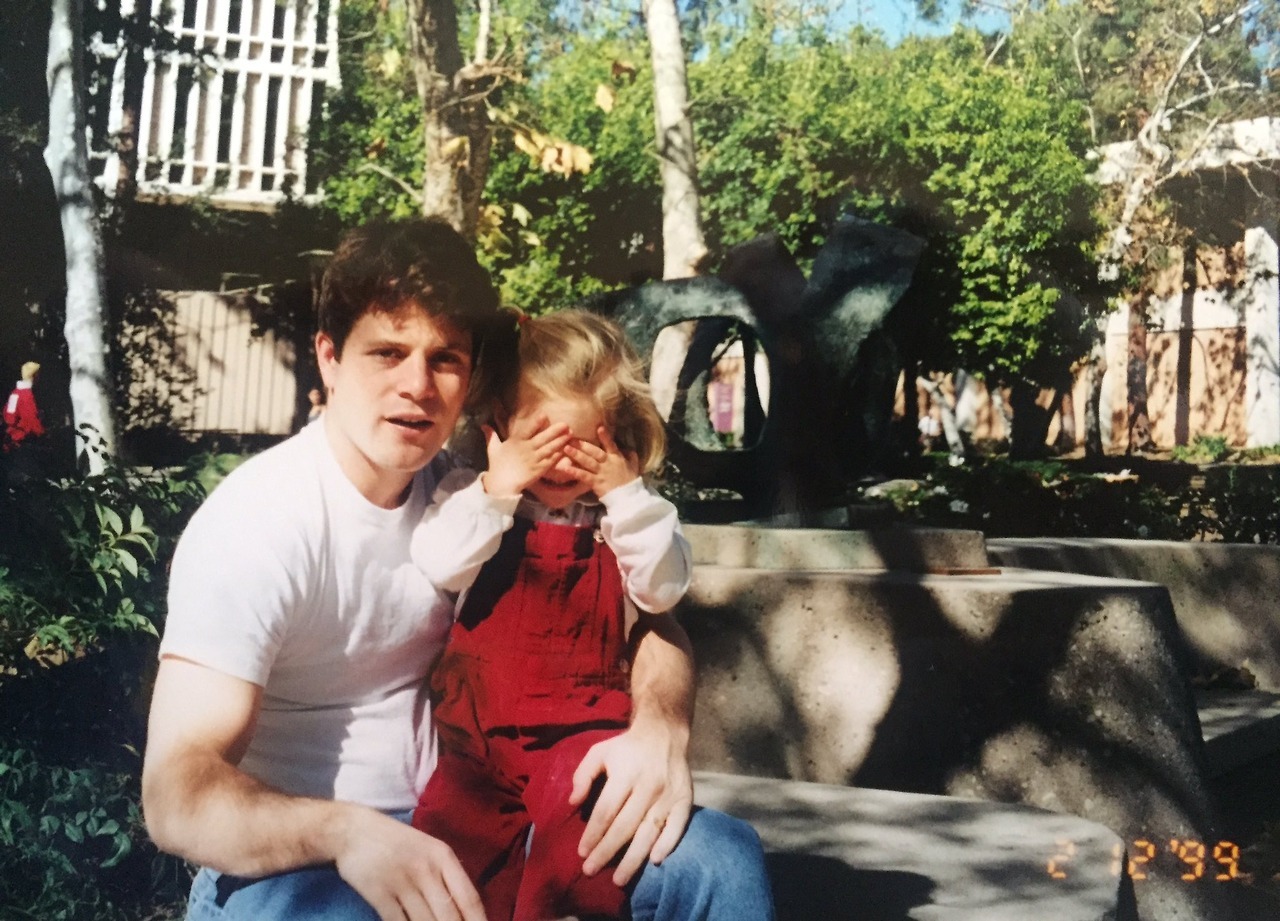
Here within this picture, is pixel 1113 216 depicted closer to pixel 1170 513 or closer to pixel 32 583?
pixel 1170 513

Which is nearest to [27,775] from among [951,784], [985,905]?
[985,905]

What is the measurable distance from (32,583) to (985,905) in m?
1.63

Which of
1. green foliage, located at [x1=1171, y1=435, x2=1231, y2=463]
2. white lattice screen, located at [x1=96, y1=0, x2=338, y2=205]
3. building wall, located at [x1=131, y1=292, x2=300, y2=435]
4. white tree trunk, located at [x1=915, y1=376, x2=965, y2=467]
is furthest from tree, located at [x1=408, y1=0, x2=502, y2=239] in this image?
green foliage, located at [x1=1171, y1=435, x2=1231, y2=463]

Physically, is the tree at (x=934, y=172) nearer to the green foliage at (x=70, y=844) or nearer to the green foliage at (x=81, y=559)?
the green foliage at (x=81, y=559)

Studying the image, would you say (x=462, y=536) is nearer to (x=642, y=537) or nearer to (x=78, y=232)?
(x=642, y=537)

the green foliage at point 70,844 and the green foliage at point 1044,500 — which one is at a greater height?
the green foliage at point 1044,500

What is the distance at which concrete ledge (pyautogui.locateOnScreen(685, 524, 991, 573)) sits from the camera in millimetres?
3369

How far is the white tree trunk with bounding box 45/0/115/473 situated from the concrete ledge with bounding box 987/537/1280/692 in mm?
3254

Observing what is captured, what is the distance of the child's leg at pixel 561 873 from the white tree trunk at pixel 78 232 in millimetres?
1321

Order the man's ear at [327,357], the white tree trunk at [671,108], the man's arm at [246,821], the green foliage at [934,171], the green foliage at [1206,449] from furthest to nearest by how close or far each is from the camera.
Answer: the green foliage at [1206,449], the green foliage at [934,171], the white tree trunk at [671,108], the man's ear at [327,357], the man's arm at [246,821]

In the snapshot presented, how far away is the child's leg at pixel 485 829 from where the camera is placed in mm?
1465

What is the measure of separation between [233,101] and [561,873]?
152 cm
